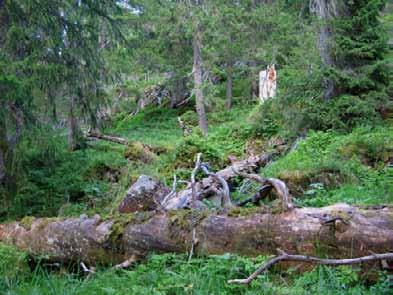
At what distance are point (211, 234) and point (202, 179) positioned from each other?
3.09 metres

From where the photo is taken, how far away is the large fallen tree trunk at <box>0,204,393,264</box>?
11.1 feet

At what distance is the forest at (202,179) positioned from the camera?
11.0 ft

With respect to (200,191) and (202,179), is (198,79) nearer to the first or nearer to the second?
(202,179)

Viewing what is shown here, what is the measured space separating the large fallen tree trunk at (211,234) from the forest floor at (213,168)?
188 mm

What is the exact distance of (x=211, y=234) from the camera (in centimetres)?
380

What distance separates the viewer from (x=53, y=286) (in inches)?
134

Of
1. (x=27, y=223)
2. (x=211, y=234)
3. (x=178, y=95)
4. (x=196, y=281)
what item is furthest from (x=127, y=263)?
(x=178, y=95)

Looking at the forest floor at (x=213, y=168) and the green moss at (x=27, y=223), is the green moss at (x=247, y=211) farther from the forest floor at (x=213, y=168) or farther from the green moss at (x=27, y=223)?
the green moss at (x=27, y=223)

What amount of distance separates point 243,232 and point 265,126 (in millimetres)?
7054

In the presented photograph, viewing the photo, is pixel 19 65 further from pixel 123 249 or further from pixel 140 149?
pixel 140 149

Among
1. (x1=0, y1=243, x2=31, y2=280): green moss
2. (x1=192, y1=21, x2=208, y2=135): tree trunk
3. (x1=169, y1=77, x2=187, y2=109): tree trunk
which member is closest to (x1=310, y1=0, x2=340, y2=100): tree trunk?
(x1=0, y1=243, x2=31, y2=280): green moss

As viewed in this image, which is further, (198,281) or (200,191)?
(200,191)

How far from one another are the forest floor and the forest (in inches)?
0.9

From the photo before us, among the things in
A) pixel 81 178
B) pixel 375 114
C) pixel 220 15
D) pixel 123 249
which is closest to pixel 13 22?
pixel 81 178
